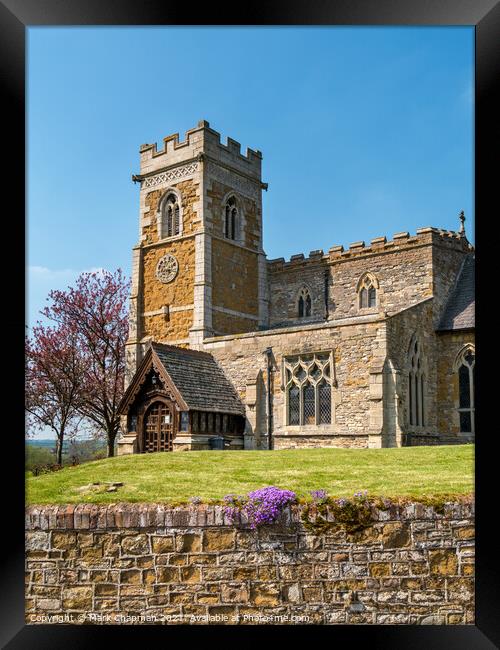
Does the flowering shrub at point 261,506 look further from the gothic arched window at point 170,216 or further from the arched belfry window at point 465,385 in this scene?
the gothic arched window at point 170,216

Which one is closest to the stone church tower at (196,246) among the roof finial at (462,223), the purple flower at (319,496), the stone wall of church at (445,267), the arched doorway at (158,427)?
the arched doorway at (158,427)

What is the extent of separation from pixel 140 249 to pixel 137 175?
10.7 feet

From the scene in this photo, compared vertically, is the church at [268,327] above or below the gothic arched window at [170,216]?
A: below

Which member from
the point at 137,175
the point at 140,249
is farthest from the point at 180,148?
the point at 140,249

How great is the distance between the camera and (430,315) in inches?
929

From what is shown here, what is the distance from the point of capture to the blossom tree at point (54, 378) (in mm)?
27406

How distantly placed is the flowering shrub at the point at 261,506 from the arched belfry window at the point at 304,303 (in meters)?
20.5

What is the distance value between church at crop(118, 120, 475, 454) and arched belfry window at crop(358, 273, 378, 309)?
2.2 inches

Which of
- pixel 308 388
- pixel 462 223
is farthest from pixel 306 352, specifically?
pixel 462 223

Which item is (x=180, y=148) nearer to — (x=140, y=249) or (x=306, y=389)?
(x=140, y=249)

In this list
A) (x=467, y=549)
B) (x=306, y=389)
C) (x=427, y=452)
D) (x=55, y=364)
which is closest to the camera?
(x=467, y=549)

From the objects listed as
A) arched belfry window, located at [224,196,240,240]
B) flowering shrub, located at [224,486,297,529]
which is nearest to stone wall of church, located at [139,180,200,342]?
arched belfry window, located at [224,196,240,240]
